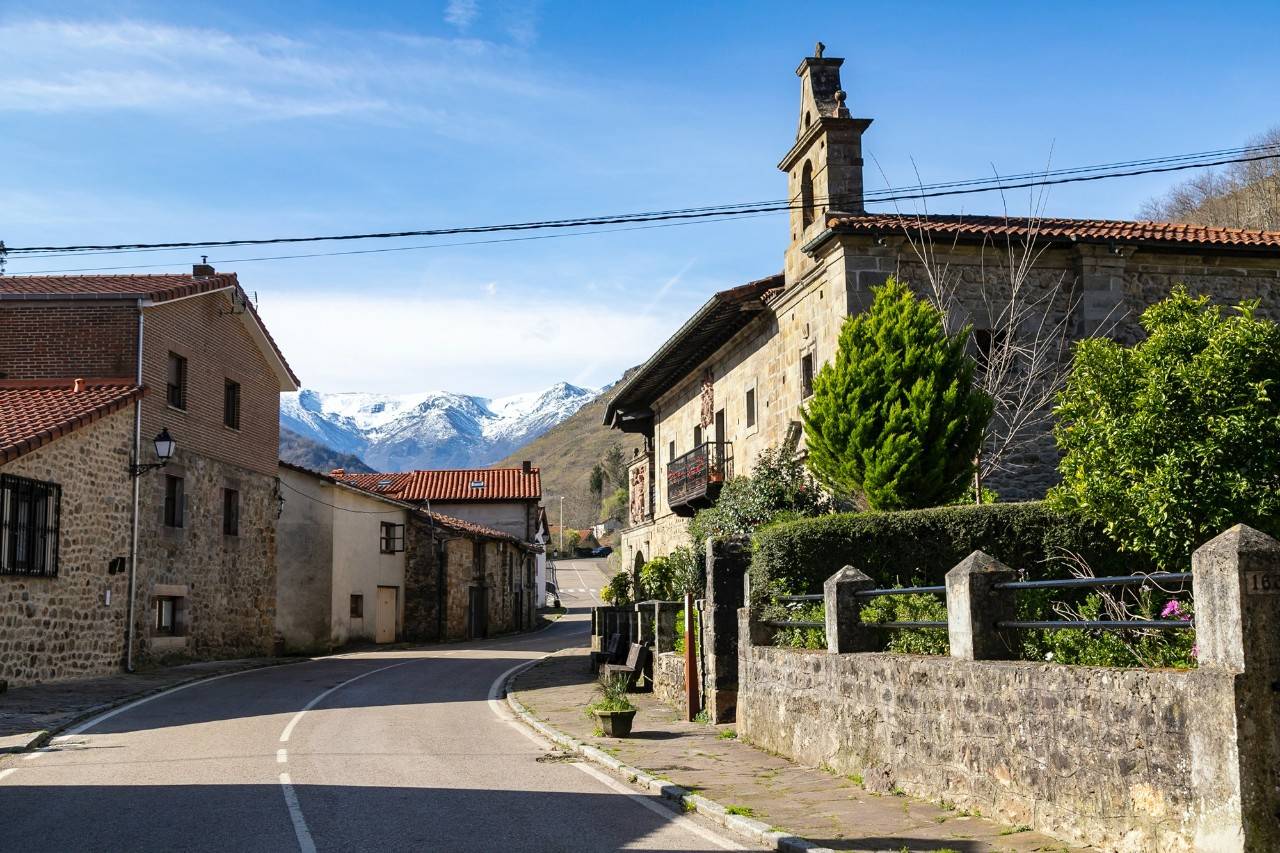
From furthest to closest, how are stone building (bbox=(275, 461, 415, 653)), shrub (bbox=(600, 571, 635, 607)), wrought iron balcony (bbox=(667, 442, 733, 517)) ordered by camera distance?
stone building (bbox=(275, 461, 415, 653))
shrub (bbox=(600, 571, 635, 607))
wrought iron balcony (bbox=(667, 442, 733, 517))

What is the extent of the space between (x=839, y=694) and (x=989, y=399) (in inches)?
354

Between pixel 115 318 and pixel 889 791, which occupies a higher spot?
pixel 115 318

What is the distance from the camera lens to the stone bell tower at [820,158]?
2261 centimetres

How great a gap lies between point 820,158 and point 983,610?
1583 cm

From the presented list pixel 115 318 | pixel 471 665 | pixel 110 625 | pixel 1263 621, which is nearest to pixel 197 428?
pixel 115 318

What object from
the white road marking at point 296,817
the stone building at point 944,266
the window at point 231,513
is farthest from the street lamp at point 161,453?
the white road marking at point 296,817

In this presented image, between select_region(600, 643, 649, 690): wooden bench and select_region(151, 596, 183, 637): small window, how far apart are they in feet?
35.0

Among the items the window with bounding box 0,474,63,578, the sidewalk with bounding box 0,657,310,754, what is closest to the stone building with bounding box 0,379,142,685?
the window with bounding box 0,474,63,578

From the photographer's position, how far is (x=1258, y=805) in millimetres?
6008

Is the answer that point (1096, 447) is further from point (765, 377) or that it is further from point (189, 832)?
point (765, 377)

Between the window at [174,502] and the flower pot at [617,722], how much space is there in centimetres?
1491

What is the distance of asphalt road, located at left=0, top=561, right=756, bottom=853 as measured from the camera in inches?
330

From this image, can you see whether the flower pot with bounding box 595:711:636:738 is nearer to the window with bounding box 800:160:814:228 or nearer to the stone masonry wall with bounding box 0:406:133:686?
the stone masonry wall with bounding box 0:406:133:686

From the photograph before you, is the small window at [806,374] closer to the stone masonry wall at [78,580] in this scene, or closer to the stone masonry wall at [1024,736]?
the stone masonry wall at [1024,736]
